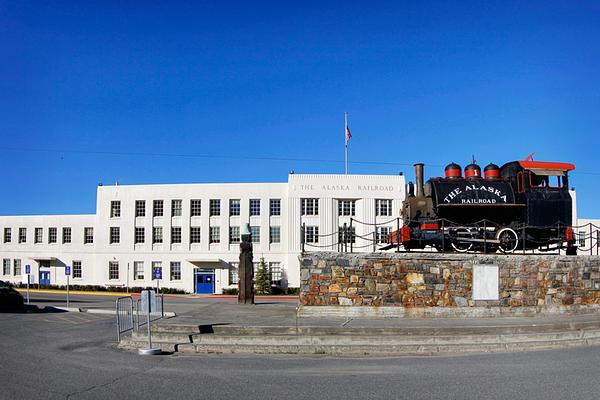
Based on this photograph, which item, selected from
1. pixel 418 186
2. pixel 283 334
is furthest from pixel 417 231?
pixel 283 334

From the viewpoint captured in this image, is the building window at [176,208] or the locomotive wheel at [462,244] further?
the building window at [176,208]

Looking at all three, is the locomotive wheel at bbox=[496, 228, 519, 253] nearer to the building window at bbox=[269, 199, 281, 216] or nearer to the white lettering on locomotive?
the white lettering on locomotive

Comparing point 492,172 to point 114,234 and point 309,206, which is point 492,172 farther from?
point 114,234

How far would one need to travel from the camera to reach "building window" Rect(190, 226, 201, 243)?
48375 millimetres

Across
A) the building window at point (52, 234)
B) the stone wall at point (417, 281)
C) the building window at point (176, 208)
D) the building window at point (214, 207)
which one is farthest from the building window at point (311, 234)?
the stone wall at point (417, 281)

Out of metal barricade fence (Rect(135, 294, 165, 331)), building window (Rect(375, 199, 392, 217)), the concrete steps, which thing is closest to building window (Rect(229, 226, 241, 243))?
building window (Rect(375, 199, 392, 217))

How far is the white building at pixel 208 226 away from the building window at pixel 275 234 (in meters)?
0.08

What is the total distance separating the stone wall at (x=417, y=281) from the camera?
54.1ft

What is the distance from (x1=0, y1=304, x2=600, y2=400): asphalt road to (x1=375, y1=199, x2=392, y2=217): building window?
3329 cm

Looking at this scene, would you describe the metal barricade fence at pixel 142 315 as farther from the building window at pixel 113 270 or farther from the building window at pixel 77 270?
the building window at pixel 77 270

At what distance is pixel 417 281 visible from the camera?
54.6ft

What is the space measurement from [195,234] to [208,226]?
4.80 ft

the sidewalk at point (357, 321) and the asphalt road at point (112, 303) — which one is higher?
the sidewalk at point (357, 321)

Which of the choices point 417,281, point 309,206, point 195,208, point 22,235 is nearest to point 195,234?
point 195,208
